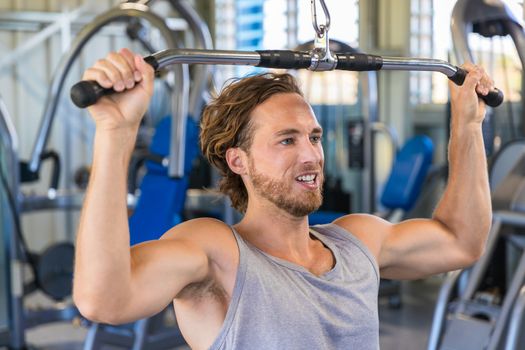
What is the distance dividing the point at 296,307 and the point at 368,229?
1.23 ft

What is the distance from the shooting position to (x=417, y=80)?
5867mm

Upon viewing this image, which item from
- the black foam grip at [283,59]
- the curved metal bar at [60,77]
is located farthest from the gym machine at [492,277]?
the curved metal bar at [60,77]

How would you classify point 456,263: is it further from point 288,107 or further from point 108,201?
point 108,201

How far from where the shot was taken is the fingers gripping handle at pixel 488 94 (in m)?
1.70

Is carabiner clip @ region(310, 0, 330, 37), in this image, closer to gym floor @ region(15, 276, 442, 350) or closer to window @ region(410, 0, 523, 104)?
gym floor @ region(15, 276, 442, 350)

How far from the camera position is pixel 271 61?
1.41 m

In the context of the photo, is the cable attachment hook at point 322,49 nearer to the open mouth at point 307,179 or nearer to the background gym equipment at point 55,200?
the open mouth at point 307,179

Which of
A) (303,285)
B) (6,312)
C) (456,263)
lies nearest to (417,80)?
(6,312)

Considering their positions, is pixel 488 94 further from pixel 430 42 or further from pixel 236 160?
pixel 430 42

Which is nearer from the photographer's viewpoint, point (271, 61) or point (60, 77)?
point (271, 61)

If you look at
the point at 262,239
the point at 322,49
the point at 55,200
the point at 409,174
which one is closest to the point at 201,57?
the point at 322,49

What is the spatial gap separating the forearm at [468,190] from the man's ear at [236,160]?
50cm

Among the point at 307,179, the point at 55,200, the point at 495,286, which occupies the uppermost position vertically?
the point at 307,179

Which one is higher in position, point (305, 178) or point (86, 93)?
point (86, 93)
